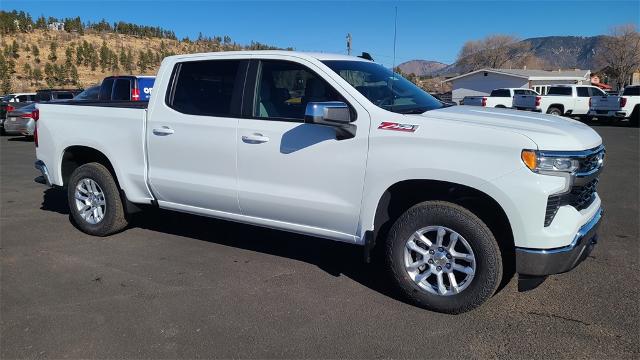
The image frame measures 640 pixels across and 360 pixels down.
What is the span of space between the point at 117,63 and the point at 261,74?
130 ft

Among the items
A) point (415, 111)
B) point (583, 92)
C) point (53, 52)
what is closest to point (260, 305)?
point (415, 111)

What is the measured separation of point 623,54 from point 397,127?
81616mm

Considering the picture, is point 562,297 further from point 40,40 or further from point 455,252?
point 40,40

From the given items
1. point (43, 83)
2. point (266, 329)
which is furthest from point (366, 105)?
point (43, 83)

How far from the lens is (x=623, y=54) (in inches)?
2837

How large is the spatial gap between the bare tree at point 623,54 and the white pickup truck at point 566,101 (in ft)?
170

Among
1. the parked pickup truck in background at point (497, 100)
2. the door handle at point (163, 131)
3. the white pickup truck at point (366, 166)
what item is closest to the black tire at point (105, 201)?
the white pickup truck at point (366, 166)

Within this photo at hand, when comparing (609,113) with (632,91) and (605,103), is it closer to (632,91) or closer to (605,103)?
(605,103)

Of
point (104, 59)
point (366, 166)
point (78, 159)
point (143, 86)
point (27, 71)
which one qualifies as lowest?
point (78, 159)

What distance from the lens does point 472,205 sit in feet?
12.8

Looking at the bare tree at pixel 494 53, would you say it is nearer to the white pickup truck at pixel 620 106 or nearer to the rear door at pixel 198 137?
the white pickup truck at pixel 620 106

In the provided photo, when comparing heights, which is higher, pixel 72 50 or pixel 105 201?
pixel 72 50

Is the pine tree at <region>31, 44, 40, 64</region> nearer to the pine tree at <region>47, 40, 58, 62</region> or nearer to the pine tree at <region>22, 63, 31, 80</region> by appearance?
the pine tree at <region>47, 40, 58, 62</region>

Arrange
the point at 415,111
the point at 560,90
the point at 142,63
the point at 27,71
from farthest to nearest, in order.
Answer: the point at 142,63 < the point at 27,71 < the point at 560,90 < the point at 415,111
